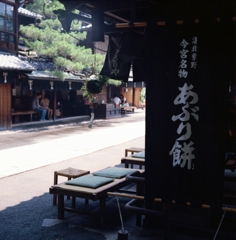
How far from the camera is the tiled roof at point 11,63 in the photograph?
51.2ft

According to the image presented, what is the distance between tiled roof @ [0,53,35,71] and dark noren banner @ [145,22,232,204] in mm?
12866

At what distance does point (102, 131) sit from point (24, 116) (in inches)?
241

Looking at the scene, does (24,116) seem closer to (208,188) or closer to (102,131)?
(102,131)

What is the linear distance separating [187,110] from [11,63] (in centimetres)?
1419

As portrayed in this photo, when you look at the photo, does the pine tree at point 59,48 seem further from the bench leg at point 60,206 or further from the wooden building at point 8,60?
the bench leg at point 60,206

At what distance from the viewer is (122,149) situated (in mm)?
12859

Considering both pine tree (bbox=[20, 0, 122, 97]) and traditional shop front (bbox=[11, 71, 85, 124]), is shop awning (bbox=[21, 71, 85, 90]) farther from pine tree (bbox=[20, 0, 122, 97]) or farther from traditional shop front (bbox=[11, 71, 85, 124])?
Result: pine tree (bbox=[20, 0, 122, 97])

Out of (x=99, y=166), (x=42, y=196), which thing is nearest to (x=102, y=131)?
(x=99, y=166)

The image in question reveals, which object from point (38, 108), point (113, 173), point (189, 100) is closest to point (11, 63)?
point (38, 108)

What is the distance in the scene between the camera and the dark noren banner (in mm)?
3799

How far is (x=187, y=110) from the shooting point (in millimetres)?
3916

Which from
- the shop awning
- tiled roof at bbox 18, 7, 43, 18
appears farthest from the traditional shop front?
tiled roof at bbox 18, 7, 43, 18

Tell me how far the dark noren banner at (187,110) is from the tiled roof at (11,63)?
12.9m

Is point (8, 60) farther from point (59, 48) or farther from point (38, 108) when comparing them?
point (38, 108)
